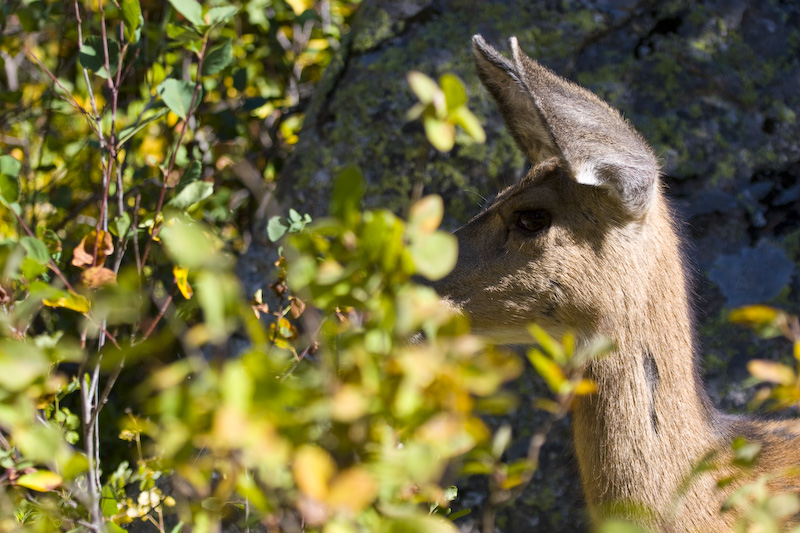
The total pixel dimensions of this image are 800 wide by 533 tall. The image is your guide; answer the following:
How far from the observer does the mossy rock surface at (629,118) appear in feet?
12.6

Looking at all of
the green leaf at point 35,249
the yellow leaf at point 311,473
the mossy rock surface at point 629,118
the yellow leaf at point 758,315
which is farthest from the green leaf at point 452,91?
the mossy rock surface at point 629,118

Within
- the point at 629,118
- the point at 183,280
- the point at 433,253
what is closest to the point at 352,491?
the point at 433,253

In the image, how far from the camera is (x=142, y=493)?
8.40 ft

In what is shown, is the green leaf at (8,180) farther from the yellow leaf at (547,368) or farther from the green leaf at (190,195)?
the yellow leaf at (547,368)

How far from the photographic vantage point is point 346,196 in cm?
113

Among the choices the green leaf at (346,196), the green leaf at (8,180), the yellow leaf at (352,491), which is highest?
the green leaf at (346,196)

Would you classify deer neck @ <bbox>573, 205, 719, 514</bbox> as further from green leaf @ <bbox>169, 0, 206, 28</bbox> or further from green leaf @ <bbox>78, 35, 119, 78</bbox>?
green leaf @ <bbox>78, 35, 119, 78</bbox>

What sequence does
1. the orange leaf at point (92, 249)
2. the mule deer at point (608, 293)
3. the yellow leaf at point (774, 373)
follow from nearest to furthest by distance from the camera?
1. the yellow leaf at point (774, 373)
2. the mule deer at point (608, 293)
3. the orange leaf at point (92, 249)

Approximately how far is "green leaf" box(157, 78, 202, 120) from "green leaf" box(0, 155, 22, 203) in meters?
0.52

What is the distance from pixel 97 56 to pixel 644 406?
231cm

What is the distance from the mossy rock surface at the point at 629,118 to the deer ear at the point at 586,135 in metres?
1.31

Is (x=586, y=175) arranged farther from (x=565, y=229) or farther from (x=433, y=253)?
(x=433, y=253)

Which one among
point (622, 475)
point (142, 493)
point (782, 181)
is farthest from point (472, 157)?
point (142, 493)

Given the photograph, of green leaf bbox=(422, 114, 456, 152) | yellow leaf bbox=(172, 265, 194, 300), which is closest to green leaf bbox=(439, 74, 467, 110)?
green leaf bbox=(422, 114, 456, 152)
